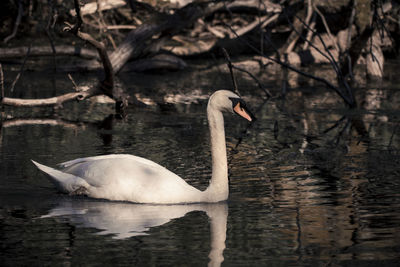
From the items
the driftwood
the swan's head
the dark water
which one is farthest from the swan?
the driftwood

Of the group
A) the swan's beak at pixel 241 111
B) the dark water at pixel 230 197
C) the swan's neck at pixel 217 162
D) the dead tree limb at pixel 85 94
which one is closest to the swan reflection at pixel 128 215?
the dark water at pixel 230 197

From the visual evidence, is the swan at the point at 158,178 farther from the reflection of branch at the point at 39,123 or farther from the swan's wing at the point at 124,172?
the reflection of branch at the point at 39,123

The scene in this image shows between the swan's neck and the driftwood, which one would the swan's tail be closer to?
the swan's neck

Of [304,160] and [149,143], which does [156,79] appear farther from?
[304,160]

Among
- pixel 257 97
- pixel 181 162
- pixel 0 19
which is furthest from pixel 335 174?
pixel 0 19

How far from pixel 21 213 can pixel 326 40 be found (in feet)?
60.6

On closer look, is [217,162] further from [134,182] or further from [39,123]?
[39,123]

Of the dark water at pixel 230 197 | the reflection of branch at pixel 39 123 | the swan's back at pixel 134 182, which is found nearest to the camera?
the dark water at pixel 230 197

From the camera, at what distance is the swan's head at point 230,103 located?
26.4 feet

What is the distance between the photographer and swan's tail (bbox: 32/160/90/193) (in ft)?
27.4

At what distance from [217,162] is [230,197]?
0.52m

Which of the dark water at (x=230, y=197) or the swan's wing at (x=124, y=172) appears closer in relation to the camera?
the dark water at (x=230, y=197)

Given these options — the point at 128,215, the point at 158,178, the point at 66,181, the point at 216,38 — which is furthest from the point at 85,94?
the point at 216,38

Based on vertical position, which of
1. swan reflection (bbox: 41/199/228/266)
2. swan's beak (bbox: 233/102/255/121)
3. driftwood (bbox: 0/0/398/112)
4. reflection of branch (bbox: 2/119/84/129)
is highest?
driftwood (bbox: 0/0/398/112)
